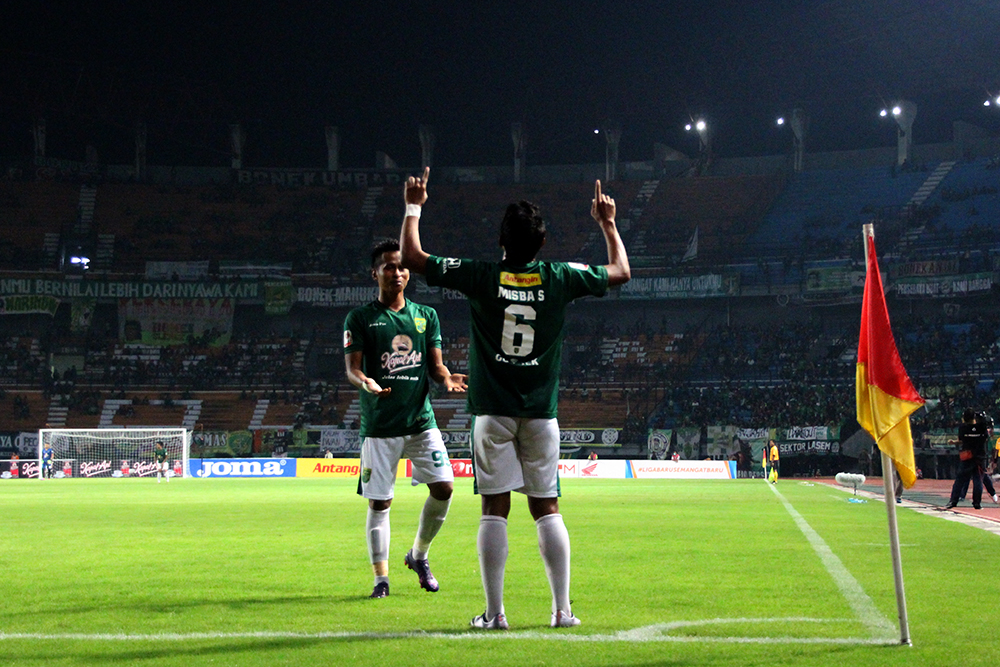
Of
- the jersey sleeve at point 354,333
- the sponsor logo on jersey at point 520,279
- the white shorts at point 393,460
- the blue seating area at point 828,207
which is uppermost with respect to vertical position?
the blue seating area at point 828,207

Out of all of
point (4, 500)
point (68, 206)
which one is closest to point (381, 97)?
point (68, 206)

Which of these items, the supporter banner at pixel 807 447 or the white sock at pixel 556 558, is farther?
the supporter banner at pixel 807 447

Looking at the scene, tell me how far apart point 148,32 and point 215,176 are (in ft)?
47.2

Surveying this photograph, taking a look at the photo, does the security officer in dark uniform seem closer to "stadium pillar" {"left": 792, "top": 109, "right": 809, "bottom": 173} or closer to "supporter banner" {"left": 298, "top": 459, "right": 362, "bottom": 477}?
"supporter banner" {"left": 298, "top": 459, "right": 362, "bottom": 477}

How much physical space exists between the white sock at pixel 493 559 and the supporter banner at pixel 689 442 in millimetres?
47219

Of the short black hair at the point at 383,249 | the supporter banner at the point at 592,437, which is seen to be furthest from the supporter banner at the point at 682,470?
the short black hair at the point at 383,249

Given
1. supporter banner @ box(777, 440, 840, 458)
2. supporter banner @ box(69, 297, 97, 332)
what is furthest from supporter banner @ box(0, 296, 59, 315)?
supporter banner @ box(777, 440, 840, 458)

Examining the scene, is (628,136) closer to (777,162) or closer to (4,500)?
(777,162)

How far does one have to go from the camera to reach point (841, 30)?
179 ft

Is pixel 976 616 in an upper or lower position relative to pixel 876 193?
lower

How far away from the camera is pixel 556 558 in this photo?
6145 millimetres

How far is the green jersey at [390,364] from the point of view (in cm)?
795

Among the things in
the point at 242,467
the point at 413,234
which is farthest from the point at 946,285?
the point at 413,234

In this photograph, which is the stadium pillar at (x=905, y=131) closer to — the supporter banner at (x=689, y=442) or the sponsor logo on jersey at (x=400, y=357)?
the supporter banner at (x=689, y=442)
